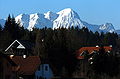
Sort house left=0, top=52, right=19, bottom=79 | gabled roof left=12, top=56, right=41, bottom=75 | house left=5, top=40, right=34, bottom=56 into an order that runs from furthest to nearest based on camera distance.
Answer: house left=5, top=40, right=34, bottom=56
gabled roof left=12, top=56, right=41, bottom=75
house left=0, top=52, right=19, bottom=79

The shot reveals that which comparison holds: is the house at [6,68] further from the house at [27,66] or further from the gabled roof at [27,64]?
the gabled roof at [27,64]

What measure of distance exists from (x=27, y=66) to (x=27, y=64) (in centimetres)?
68

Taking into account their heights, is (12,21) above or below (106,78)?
above

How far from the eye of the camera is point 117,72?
73250 mm

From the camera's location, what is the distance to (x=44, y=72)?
237 feet

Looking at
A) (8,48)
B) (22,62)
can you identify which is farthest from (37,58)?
(8,48)

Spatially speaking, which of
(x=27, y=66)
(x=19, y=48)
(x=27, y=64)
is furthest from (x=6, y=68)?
(x=19, y=48)

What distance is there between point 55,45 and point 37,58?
896 centimetres

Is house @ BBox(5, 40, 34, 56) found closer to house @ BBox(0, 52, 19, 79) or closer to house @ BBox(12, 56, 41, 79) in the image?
house @ BBox(12, 56, 41, 79)

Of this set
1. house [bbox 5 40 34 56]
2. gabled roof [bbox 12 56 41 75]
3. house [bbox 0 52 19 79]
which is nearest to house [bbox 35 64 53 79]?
gabled roof [bbox 12 56 41 75]

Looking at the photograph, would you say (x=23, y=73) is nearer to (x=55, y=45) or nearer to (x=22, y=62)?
(x=22, y=62)

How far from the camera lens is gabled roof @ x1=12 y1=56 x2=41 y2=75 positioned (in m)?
67.8

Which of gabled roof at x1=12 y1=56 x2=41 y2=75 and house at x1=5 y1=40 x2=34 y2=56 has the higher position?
house at x1=5 y1=40 x2=34 y2=56

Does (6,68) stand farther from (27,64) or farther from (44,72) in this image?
(44,72)
